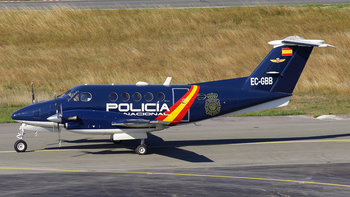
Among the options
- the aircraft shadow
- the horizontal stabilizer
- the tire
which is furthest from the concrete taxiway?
the horizontal stabilizer

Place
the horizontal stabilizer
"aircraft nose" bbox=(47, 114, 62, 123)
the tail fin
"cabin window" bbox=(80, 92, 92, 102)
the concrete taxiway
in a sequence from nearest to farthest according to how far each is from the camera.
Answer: the concrete taxiway
"aircraft nose" bbox=(47, 114, 62, 123)
"cabin window" bbox=(80, 92, 92, 102)
the horizontal stabilizer
the tail fin

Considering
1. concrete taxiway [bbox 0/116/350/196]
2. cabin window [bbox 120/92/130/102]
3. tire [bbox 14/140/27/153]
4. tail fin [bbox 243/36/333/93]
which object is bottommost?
concrete taxiway [bbox 0/116/350/196]

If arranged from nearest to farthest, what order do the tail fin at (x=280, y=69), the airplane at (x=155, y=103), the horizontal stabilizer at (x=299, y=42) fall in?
1. the airplane at (x=155, y=103)
2. the horizontal stabilizer at (x=299, y=42)
3. the tail fin at (x=280, y=69)

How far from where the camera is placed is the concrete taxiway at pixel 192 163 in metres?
10.7

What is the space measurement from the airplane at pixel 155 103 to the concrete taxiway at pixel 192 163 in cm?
124

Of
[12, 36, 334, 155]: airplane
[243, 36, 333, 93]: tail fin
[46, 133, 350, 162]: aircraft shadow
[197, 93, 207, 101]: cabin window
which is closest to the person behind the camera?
[12, 36, 334, 155]: airplane

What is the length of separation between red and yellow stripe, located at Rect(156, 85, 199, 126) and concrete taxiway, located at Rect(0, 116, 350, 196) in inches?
55.9

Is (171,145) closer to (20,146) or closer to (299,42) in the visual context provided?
(20,146)

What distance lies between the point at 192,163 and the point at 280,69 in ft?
21.4

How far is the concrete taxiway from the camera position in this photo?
422 inches

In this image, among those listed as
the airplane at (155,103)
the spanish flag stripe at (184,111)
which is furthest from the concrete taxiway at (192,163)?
the spanish flag stripe at (184,111)

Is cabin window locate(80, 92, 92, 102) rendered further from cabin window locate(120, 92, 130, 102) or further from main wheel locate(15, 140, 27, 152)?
main wheel locate(15, 140, 27, 152)

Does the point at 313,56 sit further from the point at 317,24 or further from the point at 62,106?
the point at 62,106

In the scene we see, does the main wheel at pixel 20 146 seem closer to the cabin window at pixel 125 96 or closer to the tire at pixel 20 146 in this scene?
the tire at pixel 20 146
